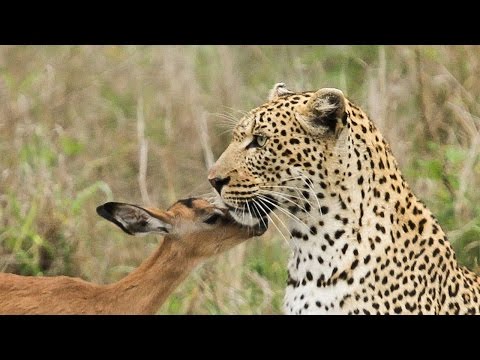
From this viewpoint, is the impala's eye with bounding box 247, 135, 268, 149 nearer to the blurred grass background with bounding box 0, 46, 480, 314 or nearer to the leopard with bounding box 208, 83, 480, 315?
the leopard with bounding box 208, 83, 480, 315

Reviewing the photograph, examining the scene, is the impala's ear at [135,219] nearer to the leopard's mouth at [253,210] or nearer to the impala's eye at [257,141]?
the leopard's mouth at [253,210]

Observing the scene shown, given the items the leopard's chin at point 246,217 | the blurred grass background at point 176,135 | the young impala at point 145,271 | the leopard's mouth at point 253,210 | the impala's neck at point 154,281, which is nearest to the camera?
the leopard's mouth at point 253,210

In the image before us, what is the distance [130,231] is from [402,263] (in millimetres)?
1946

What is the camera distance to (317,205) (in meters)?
9.91

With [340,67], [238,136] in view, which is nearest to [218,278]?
[238,136]

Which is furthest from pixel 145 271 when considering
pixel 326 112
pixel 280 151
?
pixel 326 112

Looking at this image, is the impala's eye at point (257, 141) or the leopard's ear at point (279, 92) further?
the leopard's ear at point (279, 92)

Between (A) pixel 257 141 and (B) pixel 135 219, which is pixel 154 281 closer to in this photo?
(B) pixel 135 219

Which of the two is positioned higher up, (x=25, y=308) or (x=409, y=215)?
(x=409, y=215)

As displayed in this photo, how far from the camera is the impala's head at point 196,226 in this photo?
1104 cm

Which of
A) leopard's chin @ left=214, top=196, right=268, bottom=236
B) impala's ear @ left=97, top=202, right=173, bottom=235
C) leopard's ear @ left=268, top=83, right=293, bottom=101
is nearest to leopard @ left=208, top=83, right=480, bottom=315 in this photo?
leopard's chin @ left=214, top=196, right=268, bottom=236

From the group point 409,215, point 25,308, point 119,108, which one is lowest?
point 25,308

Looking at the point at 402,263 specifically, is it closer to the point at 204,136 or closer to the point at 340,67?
the point at 204,136

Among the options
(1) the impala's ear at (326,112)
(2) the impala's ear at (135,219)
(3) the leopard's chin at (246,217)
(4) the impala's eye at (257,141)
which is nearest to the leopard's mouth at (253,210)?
(3) the leopard's chin at (246,217)
